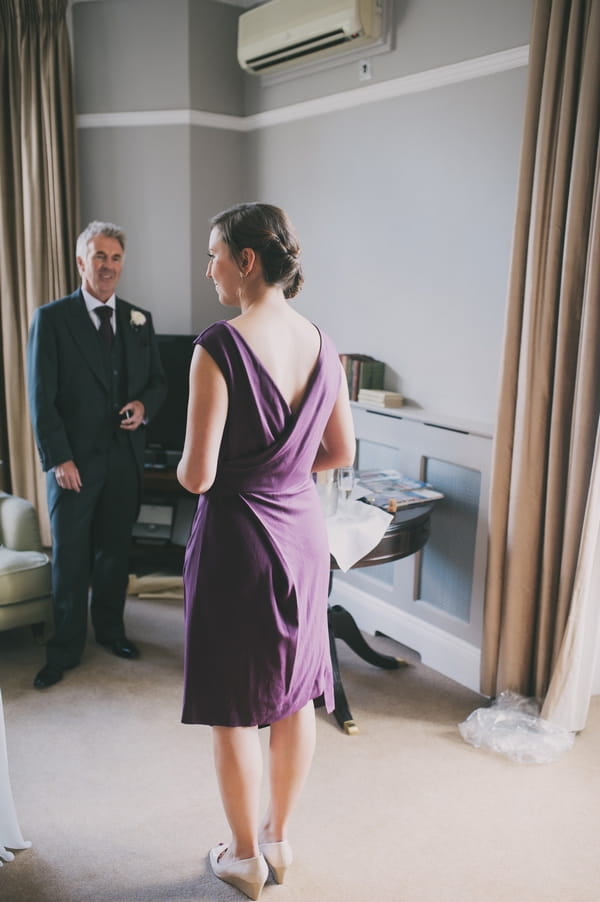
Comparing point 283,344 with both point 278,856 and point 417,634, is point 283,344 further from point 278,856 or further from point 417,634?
point 417,634

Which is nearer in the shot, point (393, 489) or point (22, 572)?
point (393, 489)

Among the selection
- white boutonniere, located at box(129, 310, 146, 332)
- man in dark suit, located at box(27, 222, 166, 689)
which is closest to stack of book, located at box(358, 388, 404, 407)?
man in dark suit, located at box(27, 222, 166, 689)

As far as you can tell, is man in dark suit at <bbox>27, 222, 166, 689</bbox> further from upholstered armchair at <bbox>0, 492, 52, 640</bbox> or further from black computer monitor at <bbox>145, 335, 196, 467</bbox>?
black computer monitor at <bbox>145, 335, 196, 467</bbox>

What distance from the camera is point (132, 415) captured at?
10.4 feet

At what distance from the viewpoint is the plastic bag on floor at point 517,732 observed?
8.66ft

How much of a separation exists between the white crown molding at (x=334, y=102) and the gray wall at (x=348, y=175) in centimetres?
2

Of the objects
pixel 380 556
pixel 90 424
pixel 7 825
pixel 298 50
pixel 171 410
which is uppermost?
pixel 298 50

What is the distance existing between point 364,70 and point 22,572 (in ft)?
8.07

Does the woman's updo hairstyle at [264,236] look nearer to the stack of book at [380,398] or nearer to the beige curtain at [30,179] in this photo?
the stack of book at [380,398]

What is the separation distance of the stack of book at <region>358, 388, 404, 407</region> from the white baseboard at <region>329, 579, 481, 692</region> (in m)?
0.85

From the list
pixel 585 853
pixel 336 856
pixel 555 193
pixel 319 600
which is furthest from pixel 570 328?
pixel 336 856

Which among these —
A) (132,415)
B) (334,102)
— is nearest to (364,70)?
(334,102)

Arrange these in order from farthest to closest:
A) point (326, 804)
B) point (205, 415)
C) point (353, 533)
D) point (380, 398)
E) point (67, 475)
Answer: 1. point (380, 398)
2. point (67, 475)
3. point (353, 533)
4. point (326, 804)
5. point (205, 415)

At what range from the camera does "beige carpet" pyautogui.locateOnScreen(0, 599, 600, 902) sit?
6.72 ft
